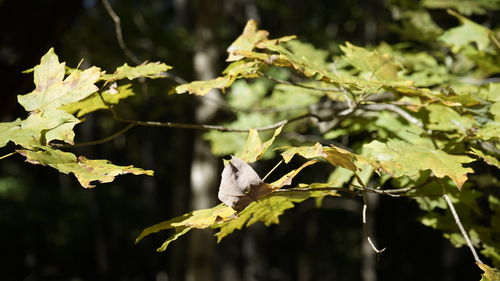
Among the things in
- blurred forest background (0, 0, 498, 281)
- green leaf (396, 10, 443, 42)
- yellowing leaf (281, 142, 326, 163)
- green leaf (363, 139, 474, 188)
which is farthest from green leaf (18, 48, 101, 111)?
green leaf (396, 10, 443, 42)

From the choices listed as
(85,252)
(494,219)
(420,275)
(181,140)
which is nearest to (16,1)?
(494,219)

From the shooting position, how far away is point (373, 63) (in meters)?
1.11

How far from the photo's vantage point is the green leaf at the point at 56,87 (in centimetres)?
91

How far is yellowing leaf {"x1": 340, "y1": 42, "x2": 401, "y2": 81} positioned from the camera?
1.08 meters

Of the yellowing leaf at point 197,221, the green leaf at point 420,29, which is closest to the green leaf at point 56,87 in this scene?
the yellowing leaf at point 197,221

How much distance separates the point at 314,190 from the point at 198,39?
3.40 metres

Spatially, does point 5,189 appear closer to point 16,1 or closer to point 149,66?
point 16,1

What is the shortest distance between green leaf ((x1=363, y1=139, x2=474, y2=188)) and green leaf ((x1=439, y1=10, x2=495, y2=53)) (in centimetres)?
70

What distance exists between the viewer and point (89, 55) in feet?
15.7

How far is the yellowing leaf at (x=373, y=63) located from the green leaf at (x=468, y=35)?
50 cm

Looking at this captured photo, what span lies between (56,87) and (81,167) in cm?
19

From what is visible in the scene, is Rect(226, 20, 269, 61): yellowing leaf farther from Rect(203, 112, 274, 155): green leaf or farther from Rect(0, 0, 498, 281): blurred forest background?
Rect(203, 112, 274, 155): green leaf

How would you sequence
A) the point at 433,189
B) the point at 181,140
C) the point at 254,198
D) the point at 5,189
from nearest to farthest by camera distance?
the point at 254,198, the point at 433,189, the point at 181,140, the point at 5,189

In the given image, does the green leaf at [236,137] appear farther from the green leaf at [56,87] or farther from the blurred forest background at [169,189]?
the green leaf at [56,87]
